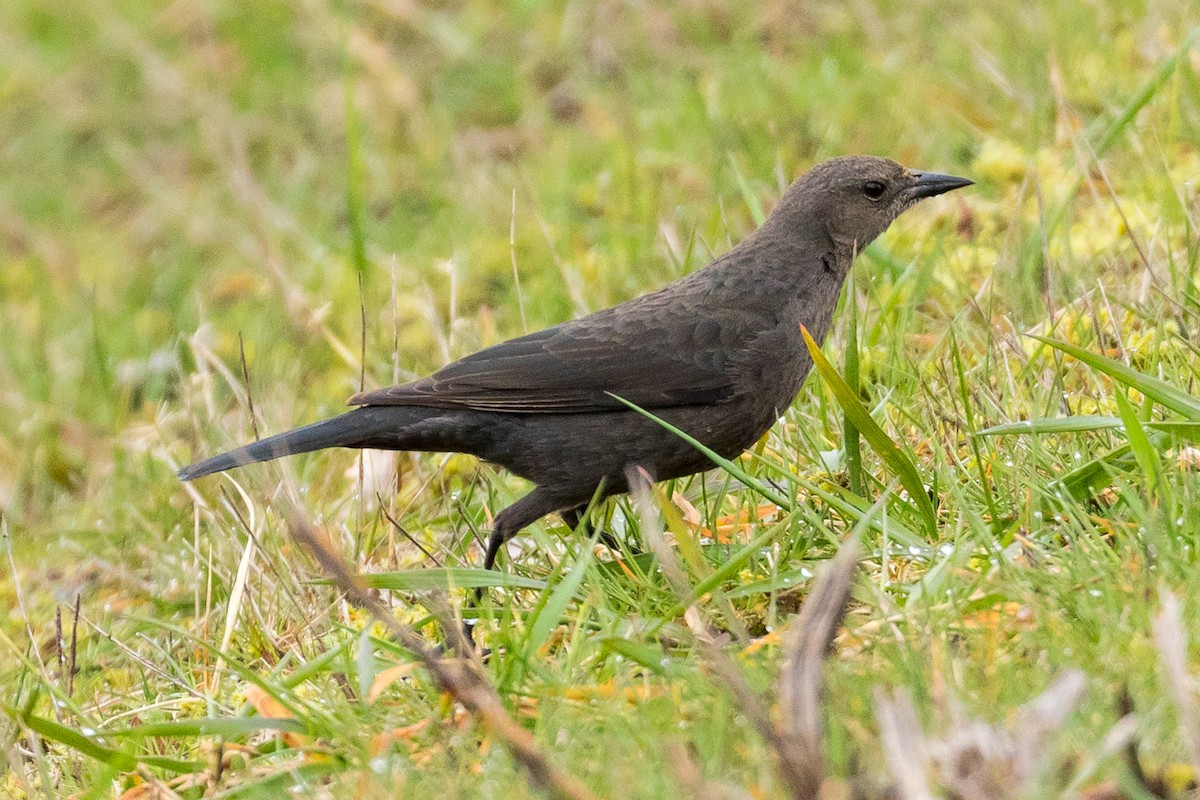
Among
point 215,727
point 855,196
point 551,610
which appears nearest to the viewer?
point 215,727

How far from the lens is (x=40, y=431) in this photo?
21.3 ft

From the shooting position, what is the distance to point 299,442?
4250mm

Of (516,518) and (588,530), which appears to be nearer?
(516,518)

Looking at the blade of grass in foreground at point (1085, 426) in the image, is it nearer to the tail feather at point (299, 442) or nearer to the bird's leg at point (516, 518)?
the bird's leg at point (516, 518)

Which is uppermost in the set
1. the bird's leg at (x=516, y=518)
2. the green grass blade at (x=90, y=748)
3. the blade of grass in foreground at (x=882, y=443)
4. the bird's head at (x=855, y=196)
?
the bird's head at (x=855, y=196)

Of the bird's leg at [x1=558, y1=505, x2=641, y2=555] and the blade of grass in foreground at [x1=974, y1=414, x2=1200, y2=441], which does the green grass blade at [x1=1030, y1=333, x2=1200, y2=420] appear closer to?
the blade of grass in foreground at [x1=974, y1=414, x2=1200, y2=441]

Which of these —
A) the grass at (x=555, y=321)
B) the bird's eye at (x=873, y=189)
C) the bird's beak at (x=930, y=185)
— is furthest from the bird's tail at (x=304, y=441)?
the bird's beak at (x=930, y=185)

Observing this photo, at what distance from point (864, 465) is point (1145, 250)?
4.13 feet

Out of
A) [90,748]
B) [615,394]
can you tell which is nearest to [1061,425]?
[615,394]

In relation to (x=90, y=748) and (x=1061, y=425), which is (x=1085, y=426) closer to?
(x=1061, y=425)

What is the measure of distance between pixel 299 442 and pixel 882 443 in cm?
164

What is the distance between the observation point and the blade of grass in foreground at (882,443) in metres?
3.49

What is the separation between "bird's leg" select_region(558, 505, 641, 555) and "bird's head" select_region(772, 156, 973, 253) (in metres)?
1.12

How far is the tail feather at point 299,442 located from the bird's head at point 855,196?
4.82 ft
